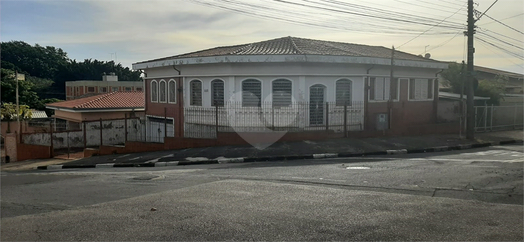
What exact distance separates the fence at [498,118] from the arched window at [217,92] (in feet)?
47.6

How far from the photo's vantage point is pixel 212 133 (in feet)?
61.4

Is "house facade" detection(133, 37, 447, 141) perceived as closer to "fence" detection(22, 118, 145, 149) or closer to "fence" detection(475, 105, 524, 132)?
"fence" detection(22, 118, 145, 149)

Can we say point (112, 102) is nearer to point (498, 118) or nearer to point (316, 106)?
point (316, 106)

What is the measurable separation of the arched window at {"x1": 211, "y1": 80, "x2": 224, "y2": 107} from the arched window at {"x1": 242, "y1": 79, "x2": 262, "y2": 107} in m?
1.13

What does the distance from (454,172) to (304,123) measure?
8.98 meters

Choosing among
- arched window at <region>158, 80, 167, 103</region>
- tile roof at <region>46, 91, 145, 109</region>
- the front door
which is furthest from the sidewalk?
tile roof at <region>46, 91, 145, 109</region>

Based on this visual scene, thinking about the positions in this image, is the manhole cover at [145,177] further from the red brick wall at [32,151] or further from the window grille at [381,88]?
the red brick wall at [32,151]

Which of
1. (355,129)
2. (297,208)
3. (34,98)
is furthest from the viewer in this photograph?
(34,98)

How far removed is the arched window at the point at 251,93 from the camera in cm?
1933

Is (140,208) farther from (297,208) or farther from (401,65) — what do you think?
(401,65)

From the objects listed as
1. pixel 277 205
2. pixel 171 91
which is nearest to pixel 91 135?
pixel 171 91

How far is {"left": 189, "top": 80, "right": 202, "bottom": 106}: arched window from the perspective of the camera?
68.2 ft

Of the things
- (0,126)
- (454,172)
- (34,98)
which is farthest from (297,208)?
(34,98)

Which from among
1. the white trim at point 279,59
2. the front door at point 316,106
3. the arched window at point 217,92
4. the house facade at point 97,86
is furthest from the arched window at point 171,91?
the house facade at point 97,86
